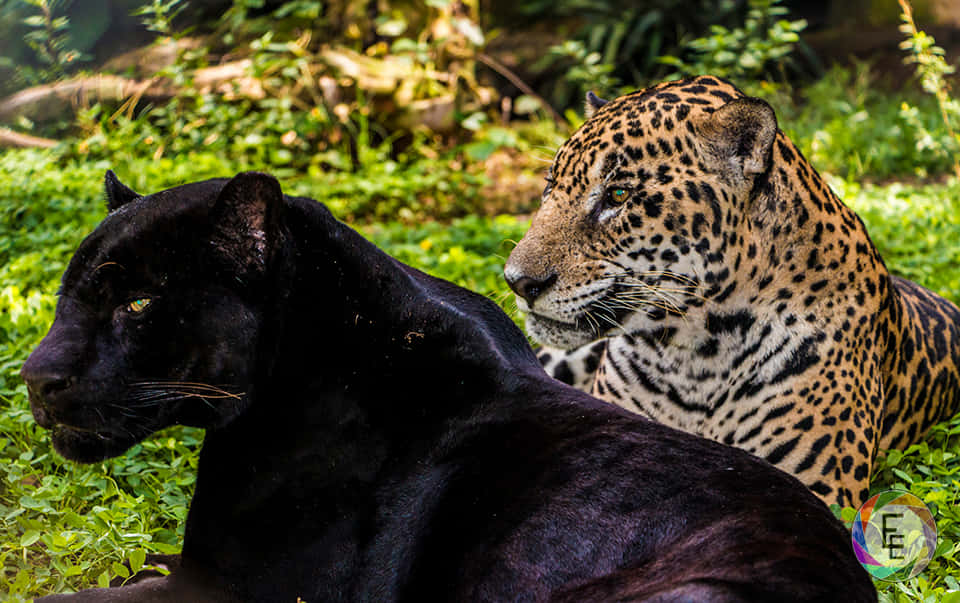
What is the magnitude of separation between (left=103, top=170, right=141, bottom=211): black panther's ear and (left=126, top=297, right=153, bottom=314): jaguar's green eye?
467 millimetres

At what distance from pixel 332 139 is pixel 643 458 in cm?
780

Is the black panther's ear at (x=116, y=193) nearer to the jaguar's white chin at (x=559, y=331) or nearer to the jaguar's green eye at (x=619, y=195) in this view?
the jaguar's white chin at (x=559, y=331)

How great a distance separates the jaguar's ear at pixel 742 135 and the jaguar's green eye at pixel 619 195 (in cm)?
34

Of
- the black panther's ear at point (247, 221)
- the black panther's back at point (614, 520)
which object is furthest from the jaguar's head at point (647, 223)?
the black panther's ear at point (247, 221)

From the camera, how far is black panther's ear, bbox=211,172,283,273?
98.8 inches

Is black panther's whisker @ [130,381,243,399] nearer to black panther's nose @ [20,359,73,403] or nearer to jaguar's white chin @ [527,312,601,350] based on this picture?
black panther's nose @ [20,359,73,403]

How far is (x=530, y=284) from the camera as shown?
3400 mm

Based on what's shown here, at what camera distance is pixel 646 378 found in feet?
12.3

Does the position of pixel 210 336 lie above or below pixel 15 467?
above

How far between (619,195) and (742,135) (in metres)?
0.48

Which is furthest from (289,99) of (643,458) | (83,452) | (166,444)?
(643,458)

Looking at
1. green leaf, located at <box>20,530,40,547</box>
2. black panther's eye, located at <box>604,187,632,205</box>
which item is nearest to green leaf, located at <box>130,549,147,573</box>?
green leaf, located at <box>20,530,40,547</box>

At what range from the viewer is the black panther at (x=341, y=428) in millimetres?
2293

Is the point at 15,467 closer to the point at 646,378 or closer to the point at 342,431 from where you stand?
the point at 342,431
